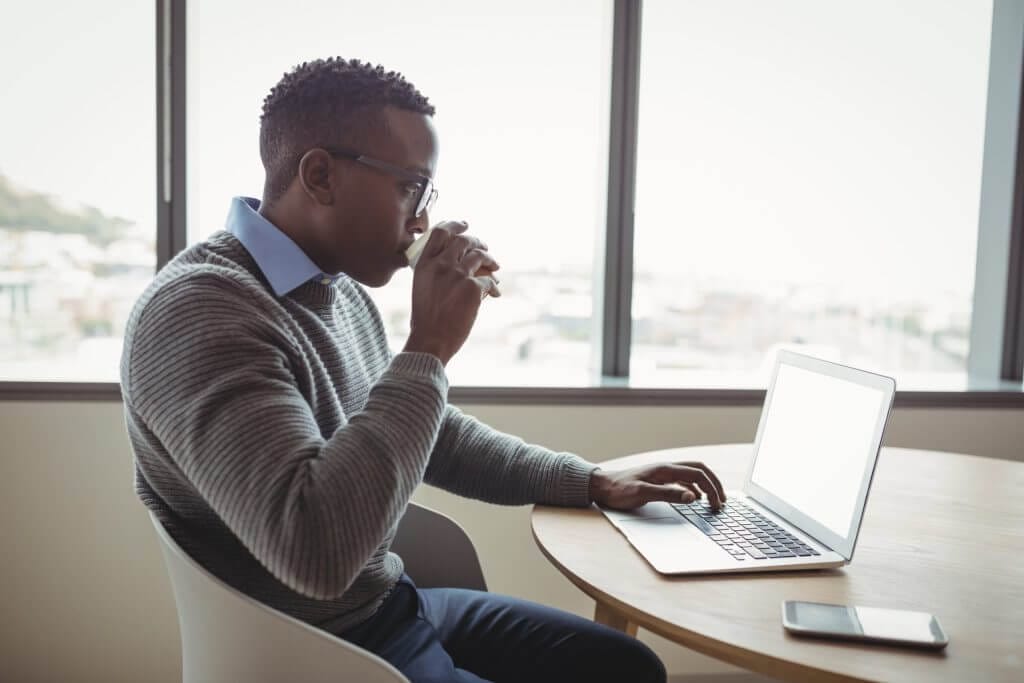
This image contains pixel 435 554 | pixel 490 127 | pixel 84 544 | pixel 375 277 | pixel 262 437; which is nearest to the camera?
pixel 262 437

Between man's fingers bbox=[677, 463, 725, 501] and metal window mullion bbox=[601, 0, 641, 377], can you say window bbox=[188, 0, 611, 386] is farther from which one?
man's fingers bbox=[677, 463, 725, 501]

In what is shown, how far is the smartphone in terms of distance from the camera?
2.82 ft

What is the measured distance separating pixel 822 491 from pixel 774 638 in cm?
33

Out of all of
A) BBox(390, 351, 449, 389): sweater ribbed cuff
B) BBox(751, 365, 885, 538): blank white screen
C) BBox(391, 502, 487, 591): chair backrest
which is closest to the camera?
BBox(390, 351, 449, 389): sweater ribbed cuff

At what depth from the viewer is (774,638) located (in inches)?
34.4

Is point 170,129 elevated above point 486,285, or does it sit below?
above

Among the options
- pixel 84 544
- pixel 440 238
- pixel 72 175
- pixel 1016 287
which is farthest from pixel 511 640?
pixel 1016 287

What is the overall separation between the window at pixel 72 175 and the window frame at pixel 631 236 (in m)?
0.08

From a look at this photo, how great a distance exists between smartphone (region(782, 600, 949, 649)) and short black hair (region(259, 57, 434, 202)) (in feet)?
2.75

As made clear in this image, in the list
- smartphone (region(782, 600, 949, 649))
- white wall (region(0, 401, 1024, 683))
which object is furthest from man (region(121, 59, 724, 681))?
white wall (region(0, 401, 1024, 683))

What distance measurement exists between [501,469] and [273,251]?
54 cm

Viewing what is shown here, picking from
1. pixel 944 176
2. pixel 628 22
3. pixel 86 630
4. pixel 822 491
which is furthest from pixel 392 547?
pixel 944 176

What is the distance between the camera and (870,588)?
1.02 m

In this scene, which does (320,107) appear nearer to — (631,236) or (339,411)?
(339,411)
